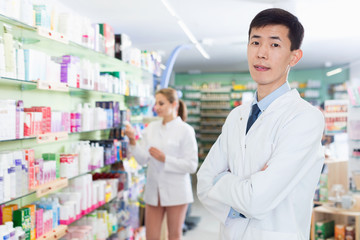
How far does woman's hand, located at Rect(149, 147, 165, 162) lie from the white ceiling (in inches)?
105

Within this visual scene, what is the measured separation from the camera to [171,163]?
3705 mm

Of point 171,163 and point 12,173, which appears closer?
point 12,173

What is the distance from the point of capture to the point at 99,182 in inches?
147

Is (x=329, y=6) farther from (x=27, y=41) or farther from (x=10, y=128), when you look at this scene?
(x=10, y=128)

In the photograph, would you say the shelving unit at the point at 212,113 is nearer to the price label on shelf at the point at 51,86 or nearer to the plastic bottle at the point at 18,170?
the price label on shelf at the point at 51,86

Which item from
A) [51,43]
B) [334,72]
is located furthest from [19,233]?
[334,72]

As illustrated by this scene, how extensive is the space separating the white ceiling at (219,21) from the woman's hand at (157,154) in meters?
2.68

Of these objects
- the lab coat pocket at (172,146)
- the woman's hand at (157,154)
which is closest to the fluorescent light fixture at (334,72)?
the lab coat pocket at (172,146)

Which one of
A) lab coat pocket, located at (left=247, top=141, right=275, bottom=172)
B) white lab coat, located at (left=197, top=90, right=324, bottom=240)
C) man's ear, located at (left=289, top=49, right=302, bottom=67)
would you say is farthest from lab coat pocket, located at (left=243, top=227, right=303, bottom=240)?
man's ear, located at (left=289, top=49, right=302, bottom=67)

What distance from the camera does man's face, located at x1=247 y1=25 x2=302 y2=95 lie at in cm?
169

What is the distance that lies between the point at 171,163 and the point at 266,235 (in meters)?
2.16

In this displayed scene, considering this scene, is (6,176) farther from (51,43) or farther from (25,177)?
(51,43)

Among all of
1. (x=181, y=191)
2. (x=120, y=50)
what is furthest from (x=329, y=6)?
(x=181, y=191)

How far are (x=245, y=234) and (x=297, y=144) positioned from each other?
47 cm
